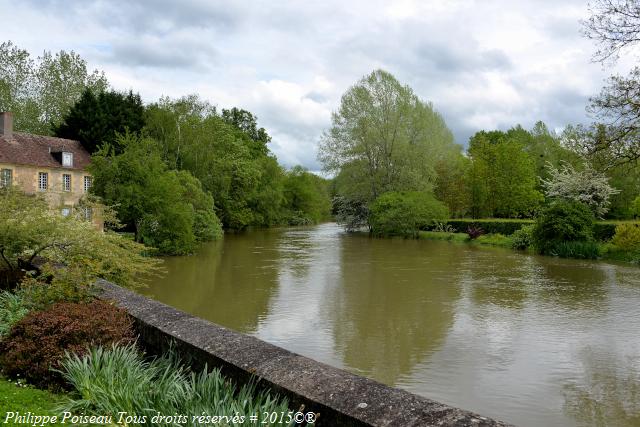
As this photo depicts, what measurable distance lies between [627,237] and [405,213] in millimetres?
16955

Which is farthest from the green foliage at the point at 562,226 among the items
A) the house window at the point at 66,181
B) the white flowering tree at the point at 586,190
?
the house window at the point at 66,181

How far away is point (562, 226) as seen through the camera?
24828 millimetres

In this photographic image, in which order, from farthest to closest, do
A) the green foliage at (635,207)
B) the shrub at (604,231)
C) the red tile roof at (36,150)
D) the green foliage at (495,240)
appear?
1. the green foliage at (635,207)
2. the red tile roof at (36,150)
3. the green foliage at (495,240)
4. the shrub at (604,231)

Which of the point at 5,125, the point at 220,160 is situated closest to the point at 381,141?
the point at 220,160

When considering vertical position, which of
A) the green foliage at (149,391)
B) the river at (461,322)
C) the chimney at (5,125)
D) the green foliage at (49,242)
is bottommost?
the river at (461,322)

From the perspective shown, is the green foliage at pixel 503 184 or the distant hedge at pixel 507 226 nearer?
the distant hedge at pixel 507 226

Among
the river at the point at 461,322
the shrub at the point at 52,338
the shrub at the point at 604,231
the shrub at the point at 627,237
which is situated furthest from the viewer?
the shrub at the point at 604,231

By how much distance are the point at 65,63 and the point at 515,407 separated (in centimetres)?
4694

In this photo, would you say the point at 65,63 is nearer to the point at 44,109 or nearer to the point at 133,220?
the point at 44,109

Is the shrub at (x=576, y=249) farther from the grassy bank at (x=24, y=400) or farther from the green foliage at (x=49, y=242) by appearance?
the grassy bank at (x=24, y=400)

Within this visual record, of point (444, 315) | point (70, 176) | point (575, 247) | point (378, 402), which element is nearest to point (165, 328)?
point (378, 402)

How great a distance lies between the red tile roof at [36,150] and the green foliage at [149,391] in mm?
29414

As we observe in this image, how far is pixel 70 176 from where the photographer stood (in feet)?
107

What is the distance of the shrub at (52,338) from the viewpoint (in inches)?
199
